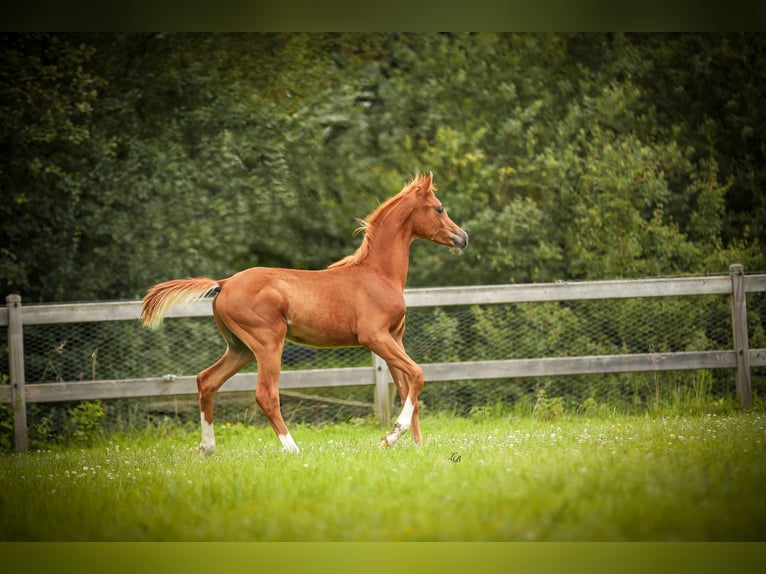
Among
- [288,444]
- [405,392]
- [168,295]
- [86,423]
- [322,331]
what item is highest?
[168,295]

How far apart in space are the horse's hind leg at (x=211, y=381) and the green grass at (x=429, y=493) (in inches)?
9.2

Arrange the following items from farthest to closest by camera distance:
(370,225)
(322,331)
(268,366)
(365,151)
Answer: (365,151), (370,225), (322,331), (268,366)

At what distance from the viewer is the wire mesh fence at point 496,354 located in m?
8.30

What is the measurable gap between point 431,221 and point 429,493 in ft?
Answer: 8.31

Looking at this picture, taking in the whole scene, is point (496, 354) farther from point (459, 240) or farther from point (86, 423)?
point (86, 423)

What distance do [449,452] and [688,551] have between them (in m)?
1.63

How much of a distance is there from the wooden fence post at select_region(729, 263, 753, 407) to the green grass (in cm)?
190

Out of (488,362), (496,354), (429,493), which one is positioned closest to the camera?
(429,493)

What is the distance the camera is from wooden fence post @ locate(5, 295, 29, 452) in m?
7.32

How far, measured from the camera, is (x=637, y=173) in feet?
31.1

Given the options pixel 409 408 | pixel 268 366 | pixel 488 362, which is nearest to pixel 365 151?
pixel 488 362

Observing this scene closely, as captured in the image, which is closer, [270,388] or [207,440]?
[270,388]

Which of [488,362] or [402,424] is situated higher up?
[488,362]

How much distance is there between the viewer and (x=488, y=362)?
302 inches
